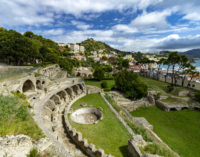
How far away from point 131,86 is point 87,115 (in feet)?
47.2

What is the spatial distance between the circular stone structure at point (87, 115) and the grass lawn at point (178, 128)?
8.93 metres

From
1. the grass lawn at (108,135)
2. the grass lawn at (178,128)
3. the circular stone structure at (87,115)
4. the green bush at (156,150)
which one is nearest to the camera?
the green bush at (156,150)

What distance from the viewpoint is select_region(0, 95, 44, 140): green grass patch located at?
5956mm

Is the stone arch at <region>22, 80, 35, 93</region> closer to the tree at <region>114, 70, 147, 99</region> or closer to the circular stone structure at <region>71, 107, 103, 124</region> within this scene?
the circular stone structure at <region>71, 107, 103, 124</region>

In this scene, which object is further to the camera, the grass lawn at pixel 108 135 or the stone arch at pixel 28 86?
the stone arch at pixel 28 86

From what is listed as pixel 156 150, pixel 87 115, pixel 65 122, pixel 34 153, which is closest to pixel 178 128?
pixel 156 150

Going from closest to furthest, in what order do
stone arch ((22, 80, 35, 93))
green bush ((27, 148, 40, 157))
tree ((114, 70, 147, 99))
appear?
green bush ((27, 148, 40, 157)) → stone arch ((22, 80, 35, 93)) → tree ((114, 70, 147, 99))

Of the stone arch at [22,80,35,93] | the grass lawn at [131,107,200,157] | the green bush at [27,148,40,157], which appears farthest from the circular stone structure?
the green bush at [27,148,40,157]

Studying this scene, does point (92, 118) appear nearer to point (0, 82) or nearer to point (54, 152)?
point (54, 152)

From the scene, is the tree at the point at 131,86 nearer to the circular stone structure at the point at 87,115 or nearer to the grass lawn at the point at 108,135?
the circular stone structure at the point at 87,115

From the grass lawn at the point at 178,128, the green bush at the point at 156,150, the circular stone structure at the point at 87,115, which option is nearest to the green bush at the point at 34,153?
the green bush at the point at 156,150

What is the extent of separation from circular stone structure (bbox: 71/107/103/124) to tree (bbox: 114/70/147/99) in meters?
11.5

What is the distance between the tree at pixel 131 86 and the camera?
26.0 metres

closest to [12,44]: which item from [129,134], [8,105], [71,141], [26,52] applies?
[26,52]
